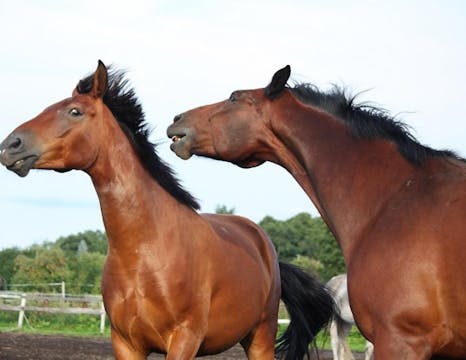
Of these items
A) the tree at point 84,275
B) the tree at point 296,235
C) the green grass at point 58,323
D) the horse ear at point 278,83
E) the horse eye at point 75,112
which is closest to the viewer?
the horse ear at point 278,83

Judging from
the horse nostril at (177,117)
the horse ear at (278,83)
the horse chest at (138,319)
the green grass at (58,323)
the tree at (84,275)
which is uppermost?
the horse ear at (278,83)

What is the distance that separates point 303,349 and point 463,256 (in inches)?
202

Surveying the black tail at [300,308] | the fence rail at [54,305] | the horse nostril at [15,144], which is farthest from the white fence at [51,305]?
the horse nostril at [15,144]

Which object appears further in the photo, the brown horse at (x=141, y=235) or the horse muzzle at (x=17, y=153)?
the brown horse at (x=141, y=235)

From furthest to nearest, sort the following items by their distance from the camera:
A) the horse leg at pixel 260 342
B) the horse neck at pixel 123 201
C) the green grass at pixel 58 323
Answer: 1. the green grass at pixel 58 323
2. the horse leg at pixel 260 342
3. the horse neck at pixel 123 201

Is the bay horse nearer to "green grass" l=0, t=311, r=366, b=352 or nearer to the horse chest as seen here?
"green grass" l=0, t=311, r=366, b=352

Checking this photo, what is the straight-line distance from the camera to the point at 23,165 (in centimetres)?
707

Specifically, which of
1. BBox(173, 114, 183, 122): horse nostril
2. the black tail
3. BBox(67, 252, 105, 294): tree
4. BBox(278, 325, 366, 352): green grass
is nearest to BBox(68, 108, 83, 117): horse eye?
BBox(173, 114, 183, 122): horse nostril

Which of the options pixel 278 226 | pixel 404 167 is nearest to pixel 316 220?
pixel 278 226

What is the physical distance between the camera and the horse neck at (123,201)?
24.6ft

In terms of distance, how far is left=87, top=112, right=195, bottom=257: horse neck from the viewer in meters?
7.50

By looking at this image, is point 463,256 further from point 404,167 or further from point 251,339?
point 251,339

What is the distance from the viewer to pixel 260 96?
20.4 feet

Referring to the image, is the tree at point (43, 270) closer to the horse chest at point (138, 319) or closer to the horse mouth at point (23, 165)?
the horse chest at point (138, 319)
